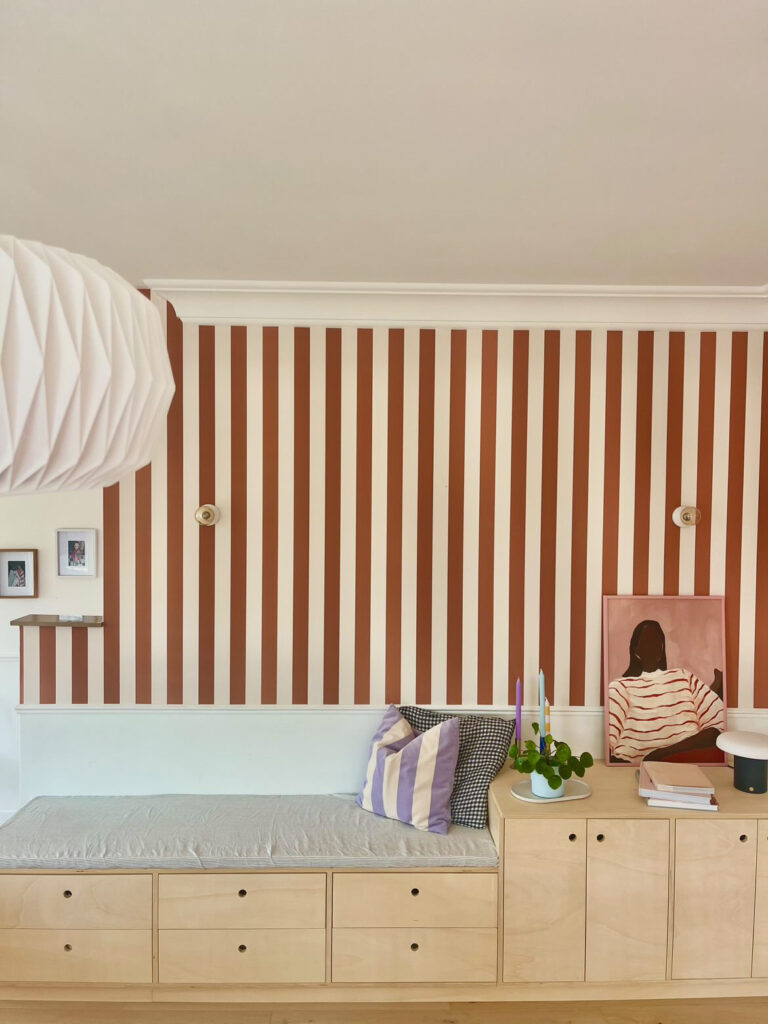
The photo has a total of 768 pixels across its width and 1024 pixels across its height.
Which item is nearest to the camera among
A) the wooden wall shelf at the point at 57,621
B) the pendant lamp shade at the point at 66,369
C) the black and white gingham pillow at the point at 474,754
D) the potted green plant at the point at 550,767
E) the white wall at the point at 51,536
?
the pendant lamp shade at the point at 66,369

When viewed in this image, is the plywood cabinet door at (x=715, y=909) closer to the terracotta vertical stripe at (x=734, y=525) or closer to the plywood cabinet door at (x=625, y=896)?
the plywood cabinet door at (x=625, y=896)

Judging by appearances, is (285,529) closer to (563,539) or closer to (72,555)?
(72,555)

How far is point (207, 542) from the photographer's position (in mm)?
2996

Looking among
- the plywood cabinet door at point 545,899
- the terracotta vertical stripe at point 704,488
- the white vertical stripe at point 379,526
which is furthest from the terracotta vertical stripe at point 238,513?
the terracotta vertical stripe at point 704,488

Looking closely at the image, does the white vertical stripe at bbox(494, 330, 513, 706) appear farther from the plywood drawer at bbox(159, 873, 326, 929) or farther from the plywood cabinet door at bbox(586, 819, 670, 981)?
the plywood drawer at bbox(159, 873, 326, 929)

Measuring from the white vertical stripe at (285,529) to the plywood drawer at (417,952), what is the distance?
0.91 meters

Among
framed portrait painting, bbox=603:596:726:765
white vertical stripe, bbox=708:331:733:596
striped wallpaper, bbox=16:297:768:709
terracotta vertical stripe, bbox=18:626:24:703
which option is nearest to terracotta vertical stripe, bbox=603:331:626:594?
striped wallpaper, bbox=16:297:768:709

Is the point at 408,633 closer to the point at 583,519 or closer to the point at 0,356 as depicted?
the point at 583,519

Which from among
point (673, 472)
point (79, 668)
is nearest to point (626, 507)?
point (673, 472)

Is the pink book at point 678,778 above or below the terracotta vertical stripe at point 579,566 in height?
below

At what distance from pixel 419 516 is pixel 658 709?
125cm

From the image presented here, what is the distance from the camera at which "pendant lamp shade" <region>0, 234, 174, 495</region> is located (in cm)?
71

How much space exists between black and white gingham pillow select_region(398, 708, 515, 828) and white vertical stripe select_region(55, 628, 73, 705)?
1357 millimetres

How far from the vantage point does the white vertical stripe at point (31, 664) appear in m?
2.98
